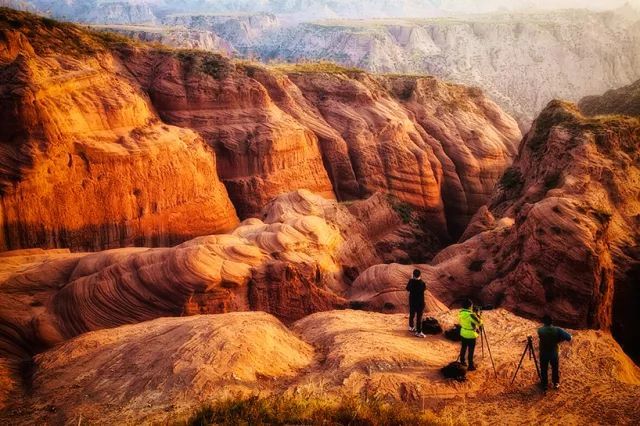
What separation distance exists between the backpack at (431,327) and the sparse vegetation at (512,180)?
1837 cm

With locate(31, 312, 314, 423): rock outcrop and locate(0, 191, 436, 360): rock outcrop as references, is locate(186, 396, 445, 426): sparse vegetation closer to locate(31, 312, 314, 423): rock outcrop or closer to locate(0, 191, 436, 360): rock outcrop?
locate(31, 312, 314, 423): rock outcrop

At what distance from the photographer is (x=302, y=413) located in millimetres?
8391

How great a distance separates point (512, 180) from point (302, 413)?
26.2 metres

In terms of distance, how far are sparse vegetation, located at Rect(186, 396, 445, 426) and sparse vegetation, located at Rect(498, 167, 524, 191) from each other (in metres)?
23.7

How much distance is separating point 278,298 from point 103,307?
610 cm

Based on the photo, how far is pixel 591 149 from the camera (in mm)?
23984

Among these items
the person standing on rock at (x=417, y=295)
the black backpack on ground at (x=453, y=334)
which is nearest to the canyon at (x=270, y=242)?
the black backpack on ground at (x=453, y=334)

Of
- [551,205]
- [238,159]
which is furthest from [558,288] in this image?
[238,159]

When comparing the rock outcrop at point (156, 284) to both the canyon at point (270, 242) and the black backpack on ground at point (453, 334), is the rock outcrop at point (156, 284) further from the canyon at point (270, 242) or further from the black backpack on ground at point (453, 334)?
the black backpack on ground at point (453, 334)

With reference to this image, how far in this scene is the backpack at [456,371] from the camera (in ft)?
36.4

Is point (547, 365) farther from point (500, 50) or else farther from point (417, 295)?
point (500, 50)

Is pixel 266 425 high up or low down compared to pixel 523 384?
up

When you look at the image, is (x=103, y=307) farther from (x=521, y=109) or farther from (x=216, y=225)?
(x=521, y=109)

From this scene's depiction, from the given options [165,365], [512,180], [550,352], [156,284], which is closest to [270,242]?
[156,284]
